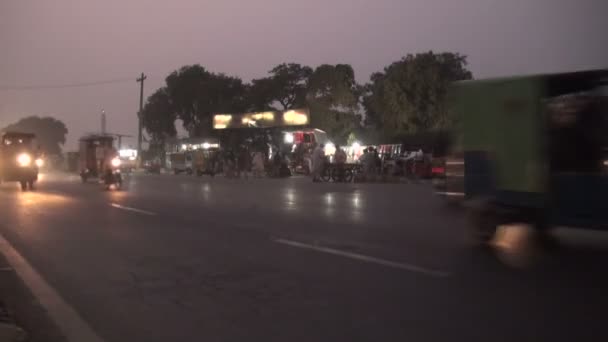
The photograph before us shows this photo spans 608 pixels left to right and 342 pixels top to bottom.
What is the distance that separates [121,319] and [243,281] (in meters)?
1.77

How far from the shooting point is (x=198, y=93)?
230ft

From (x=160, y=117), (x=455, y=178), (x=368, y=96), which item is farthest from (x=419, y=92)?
(x=455, y=178)

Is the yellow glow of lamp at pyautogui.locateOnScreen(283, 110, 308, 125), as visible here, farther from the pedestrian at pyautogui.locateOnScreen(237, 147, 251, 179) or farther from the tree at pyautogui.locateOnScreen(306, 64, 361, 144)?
the pedestrian at pyautogui.locateOnScreen(237, 147, 251, 179)

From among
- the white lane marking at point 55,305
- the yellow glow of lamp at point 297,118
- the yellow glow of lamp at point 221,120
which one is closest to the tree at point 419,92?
the yellow glow of lamp at point 297,118

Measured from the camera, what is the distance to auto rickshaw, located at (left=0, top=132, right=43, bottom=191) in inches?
1037

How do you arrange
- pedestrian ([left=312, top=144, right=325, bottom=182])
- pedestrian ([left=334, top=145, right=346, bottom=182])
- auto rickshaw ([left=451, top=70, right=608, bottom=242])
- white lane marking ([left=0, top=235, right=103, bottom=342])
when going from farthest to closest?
pedestrian ([left=334, top=145, right=346, bottom=182]), pedestrian ([left=312, top=144, right=325, bottom=182]), auto rickshaw ([left=451, top=70, right=608, bottom=242]), white lane marking ([left=0, top=235, right=103, bottom=342])

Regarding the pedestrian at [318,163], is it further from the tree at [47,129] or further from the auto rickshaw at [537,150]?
the tree at [47,129]

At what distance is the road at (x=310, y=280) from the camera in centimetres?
515

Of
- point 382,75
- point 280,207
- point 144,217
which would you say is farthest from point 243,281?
point 382,75

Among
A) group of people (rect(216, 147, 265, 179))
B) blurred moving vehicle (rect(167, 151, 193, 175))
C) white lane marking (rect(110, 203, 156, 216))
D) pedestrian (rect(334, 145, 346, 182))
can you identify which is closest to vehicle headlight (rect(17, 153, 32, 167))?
white lane marking (rect(110, 203, 156, 216))

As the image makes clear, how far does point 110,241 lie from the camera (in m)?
10.1

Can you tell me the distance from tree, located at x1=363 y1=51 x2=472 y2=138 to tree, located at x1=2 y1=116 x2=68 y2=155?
116m

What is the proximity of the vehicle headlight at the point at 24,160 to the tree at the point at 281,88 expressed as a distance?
3915 cm

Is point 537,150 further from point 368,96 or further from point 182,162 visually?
point 368,96
